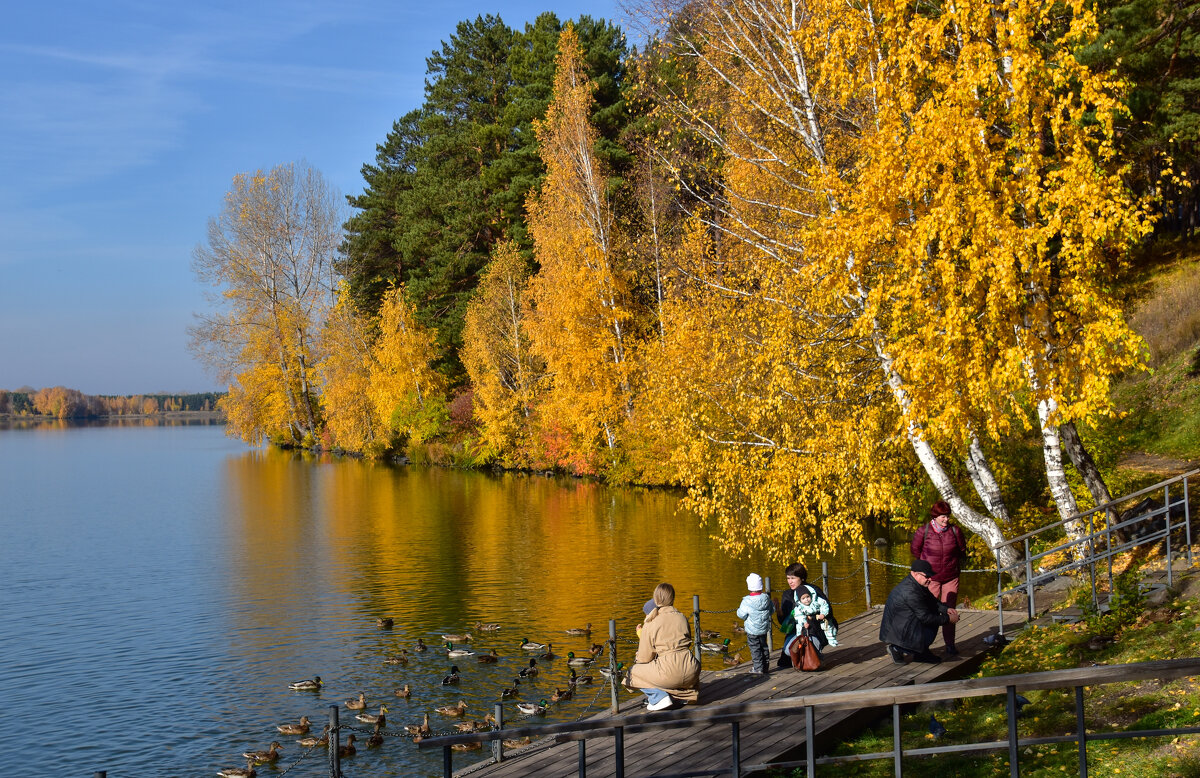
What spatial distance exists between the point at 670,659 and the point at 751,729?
1166mm

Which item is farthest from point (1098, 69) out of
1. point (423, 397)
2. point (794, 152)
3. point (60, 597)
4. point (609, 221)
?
point (423, 397)

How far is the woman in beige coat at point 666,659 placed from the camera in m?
10.7

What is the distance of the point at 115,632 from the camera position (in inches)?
897

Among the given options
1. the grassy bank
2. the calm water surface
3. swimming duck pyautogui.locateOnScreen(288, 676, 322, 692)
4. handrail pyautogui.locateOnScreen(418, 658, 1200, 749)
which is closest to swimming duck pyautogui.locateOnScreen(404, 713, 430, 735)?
the calm water surface

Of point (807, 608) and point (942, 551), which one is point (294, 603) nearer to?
point (807, 608)

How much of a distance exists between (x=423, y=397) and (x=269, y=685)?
166 feet

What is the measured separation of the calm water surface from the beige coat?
4999 millimetres

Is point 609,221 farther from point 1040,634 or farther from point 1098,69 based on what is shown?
point 1040,634

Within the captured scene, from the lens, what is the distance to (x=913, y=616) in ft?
38.5

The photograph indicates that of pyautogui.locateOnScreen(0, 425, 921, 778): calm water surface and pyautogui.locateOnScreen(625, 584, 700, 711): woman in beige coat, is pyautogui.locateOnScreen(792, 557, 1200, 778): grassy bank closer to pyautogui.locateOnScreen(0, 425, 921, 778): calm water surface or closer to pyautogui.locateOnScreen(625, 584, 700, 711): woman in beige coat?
pyautogui.locateOnScreen(625, 584, 700, 711): woman in beige coat

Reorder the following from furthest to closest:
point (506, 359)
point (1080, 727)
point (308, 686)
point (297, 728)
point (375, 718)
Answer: point (506, 359) → point (308, 686) → point (375, 718) → point (297, 728) → point (1080, 727)

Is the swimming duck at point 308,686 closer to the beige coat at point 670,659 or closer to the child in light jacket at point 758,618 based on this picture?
the beige coat at point 670,659

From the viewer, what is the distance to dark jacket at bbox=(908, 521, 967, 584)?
1265 centimetres

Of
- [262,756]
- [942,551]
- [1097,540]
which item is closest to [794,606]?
[942,551]
